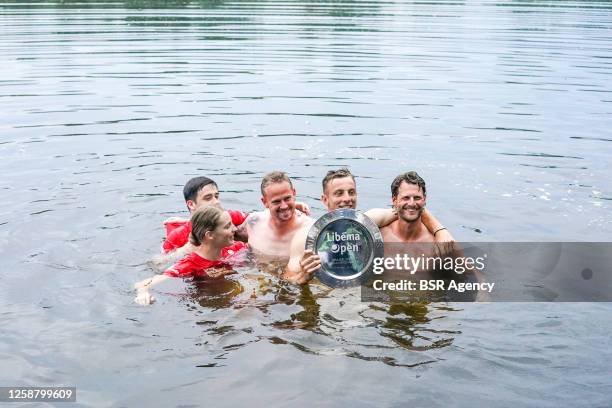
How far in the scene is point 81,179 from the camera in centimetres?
1080

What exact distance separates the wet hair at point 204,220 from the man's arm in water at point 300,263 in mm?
852

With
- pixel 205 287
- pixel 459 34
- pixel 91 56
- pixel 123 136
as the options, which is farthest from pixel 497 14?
pixel 205 287

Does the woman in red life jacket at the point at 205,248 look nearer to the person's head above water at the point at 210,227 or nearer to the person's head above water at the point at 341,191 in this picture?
the person's head above water at the point at 210,227

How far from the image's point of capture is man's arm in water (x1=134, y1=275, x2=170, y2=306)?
660 cm

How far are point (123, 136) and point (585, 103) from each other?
10105 millimetres

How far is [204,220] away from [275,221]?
1074 millimetres

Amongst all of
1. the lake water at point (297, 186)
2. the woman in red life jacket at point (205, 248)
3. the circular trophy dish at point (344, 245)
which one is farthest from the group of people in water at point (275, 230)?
the lake water at point (297, 186)

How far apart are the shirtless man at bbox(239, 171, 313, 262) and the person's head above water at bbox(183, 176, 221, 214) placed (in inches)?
22.1

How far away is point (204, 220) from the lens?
707cm

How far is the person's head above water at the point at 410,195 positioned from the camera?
6777mm

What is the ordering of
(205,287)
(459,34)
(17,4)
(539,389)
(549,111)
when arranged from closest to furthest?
(539,389)
(205,287)
(549,111)
(459,34)
(17,4)

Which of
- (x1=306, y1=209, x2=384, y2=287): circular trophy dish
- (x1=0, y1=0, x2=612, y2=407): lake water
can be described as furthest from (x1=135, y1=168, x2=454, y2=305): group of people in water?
(x1=0, y1=0, x2=612, y2=407): lake water

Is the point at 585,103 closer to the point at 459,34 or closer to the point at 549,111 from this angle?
the point at 549,111

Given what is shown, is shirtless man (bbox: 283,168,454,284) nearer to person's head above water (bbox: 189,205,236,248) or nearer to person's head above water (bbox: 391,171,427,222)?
person's head above water (bbox: 391,171,427,222)
